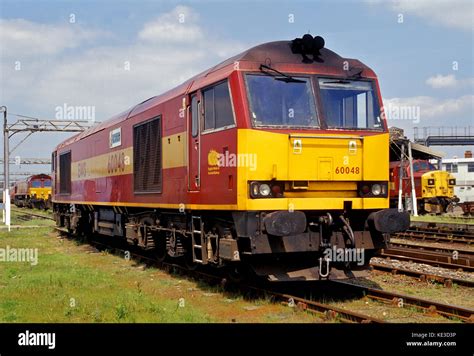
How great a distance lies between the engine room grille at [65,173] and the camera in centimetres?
2320

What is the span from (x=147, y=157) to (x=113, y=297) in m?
4.36

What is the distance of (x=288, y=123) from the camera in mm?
9477

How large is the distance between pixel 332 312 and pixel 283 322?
704 millimetres

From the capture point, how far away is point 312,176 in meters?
9.37

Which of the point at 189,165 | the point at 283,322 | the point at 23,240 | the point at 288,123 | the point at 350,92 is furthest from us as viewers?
the point at 23,240

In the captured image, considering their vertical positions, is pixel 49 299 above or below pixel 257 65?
below

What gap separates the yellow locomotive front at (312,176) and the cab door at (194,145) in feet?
5.18

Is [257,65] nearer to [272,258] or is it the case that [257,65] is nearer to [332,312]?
[272,258]

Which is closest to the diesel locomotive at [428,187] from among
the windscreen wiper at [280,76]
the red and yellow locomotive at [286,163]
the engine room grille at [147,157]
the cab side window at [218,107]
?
the engine room grille at [147,157]

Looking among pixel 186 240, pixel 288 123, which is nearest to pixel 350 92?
pixel 288 123

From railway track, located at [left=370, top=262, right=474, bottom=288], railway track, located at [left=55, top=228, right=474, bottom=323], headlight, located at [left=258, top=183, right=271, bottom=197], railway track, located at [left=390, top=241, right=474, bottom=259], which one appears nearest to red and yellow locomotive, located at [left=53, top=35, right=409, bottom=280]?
headlight, located at [left=258, top=183, right=271, bottom=197]

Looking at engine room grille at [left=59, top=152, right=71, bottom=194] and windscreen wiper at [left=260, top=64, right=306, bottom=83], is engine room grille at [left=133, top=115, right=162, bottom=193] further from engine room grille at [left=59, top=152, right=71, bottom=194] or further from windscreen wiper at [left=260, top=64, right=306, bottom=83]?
engine room grille at [left=59, top=152, right=71, bottom=194]
